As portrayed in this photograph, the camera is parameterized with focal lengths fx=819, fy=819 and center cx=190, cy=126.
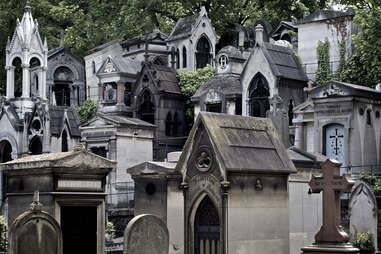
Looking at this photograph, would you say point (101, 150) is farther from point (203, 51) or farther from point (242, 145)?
point (242, 145)

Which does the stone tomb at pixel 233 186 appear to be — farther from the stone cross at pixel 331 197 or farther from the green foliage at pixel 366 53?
the green foliage at pixel 366 53

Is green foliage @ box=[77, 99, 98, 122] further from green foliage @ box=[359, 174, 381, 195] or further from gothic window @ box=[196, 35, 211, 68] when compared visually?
green foliage @ box=[359, 174, 381, 195]

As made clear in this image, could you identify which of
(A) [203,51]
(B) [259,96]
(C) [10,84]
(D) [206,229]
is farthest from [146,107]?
(D) [206,229]

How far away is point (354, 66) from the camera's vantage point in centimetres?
3603

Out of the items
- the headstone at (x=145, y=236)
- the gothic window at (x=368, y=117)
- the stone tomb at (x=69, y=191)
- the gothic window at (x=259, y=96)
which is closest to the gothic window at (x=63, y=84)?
the gothic window at (x=259, y=96)

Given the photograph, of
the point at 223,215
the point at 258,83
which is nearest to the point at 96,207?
the point at 223,215

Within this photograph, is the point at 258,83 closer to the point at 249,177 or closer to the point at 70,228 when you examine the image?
the point at 249,177

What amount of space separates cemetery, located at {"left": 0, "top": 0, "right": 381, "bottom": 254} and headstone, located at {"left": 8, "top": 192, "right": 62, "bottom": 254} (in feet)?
0.08

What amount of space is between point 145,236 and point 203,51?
28370 millimetres

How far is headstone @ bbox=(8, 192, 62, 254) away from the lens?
14.8m

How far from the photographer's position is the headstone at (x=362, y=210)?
2534 centimetres

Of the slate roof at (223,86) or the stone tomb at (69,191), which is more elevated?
the slate roof at (223,86)

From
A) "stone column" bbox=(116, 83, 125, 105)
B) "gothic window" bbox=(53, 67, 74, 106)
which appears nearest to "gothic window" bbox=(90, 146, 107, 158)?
"stone column" bbox=(116, 83, 125, 105)

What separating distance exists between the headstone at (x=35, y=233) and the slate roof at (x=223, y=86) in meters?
22.3
